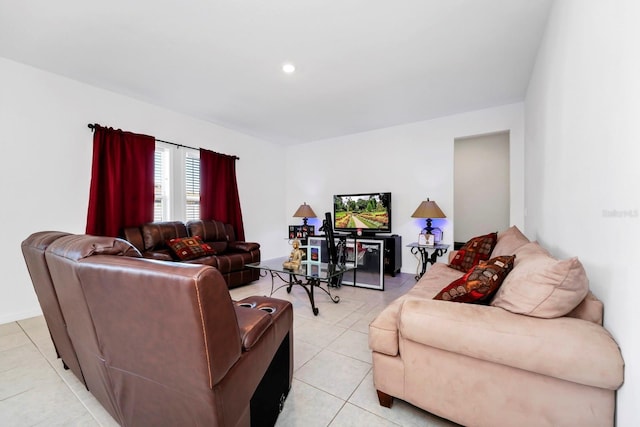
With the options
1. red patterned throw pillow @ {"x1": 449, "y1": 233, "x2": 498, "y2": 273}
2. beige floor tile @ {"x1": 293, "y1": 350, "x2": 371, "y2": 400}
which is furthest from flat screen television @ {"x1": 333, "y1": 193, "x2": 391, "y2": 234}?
beige floor tile @ {"x1": 293, "y1": 350, "x2": 371, "y2": 400}

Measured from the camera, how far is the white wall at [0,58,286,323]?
2.64 meters

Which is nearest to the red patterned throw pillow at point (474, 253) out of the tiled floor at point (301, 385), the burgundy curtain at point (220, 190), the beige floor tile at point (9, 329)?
the tiled floor at point (301, 385)

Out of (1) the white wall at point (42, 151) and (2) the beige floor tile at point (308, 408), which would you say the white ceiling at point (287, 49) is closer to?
(1) the white wall at point (42, 151)

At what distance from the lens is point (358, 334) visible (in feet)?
7.63

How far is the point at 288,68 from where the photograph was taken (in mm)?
2797

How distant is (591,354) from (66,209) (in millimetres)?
4394

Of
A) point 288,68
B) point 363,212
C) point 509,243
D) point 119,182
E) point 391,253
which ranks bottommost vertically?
point 391,253

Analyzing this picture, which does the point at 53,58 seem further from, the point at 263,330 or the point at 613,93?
the point at 613,93

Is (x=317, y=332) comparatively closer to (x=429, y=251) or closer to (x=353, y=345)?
(x=353, y=345)

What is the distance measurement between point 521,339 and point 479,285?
363 millimetres

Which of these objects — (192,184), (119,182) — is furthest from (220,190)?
(119,182)

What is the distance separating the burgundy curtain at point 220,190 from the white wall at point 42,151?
0.90 meters

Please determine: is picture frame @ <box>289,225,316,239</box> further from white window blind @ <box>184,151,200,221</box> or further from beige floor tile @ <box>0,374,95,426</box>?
beige floor tile @ <box>0,374,95,426</box>

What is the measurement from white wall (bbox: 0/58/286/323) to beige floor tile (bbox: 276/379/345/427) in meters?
3.12
